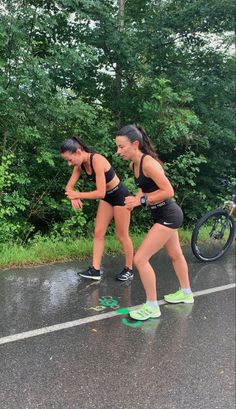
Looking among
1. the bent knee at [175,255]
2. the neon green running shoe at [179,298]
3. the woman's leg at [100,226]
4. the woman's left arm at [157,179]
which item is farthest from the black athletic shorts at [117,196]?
the neon green running shoe at [179,298]

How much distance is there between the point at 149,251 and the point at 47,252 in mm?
2008

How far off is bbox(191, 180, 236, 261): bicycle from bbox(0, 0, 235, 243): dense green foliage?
1.35 metres

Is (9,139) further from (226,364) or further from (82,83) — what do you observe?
(226,364)

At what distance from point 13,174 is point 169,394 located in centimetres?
387

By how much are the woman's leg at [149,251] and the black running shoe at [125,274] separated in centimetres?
95

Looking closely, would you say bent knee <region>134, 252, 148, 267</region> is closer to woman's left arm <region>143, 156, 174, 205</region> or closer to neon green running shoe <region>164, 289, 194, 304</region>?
woman's left arm <region>143, 156, 174, 205</region>

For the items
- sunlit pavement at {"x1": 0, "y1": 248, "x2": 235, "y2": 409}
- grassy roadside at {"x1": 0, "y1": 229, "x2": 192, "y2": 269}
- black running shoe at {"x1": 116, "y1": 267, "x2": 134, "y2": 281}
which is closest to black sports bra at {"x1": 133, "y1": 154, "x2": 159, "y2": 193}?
sunlit pavement at {"x1": 0, "y1": 248, "x2": 235, "y2": 409}

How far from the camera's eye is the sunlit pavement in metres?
3.04

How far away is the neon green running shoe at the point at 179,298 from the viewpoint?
4.77m

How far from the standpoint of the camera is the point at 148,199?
13.5 feet

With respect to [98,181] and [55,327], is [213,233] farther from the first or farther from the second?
[55,327]

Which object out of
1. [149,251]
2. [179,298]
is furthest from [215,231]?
[149,251]

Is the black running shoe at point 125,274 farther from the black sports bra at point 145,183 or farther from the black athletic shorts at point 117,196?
the black sports bra at point 145,183

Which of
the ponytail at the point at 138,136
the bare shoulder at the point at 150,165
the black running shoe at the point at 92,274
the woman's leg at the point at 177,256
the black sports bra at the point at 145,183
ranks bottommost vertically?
the black running shoe at the point at 92,274
